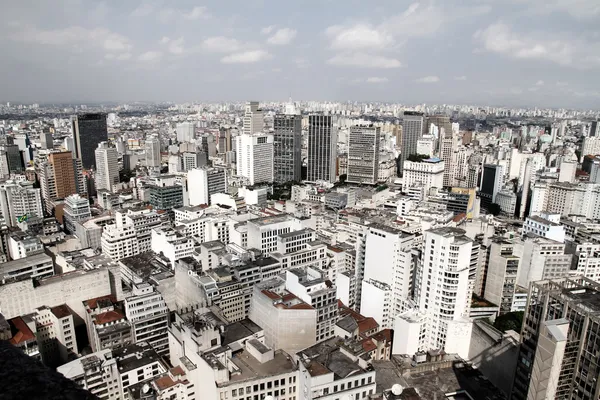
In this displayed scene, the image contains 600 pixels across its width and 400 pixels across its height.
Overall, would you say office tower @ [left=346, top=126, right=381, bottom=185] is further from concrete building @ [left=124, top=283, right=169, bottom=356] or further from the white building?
concrete building @ [left=124, top=283, right=169, bottom=356]

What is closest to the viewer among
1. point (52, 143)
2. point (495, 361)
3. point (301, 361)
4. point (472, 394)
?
point (301, 361)

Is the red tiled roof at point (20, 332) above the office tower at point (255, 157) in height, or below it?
below

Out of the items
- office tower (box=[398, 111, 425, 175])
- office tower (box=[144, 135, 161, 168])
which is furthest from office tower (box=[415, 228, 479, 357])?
office tower (box=[144, 135, 161, 168])

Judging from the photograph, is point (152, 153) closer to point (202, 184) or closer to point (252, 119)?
point (252, 119)

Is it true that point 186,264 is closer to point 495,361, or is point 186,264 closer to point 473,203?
point 495,361

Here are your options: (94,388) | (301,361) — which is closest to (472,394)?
(301,361)

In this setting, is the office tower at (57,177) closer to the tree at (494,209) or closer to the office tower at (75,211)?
the office tower at (75,211)

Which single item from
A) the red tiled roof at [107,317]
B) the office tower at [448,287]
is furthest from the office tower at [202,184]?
the office tower at [448,287]
